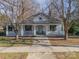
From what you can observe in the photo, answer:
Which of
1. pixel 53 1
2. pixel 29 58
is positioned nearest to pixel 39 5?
pixel 53 1

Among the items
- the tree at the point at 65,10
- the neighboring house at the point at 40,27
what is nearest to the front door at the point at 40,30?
the neighboring house at the point at 40,27

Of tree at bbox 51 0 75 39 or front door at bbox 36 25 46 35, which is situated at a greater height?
tree at bbox 51 0 75 39

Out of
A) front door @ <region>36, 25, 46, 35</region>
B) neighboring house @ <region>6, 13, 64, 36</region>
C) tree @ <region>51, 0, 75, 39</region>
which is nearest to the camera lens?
tree @ <region>51, 0, 75, 39</region>

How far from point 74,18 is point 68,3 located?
7.91ft

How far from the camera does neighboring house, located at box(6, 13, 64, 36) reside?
40.9 meters

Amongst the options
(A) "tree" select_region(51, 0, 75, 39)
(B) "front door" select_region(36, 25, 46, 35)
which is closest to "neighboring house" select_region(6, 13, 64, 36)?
(B) "front door" select_region(36, 25, 46, 35)

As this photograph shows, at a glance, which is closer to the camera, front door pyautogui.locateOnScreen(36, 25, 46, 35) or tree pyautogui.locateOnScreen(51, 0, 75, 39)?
tree pyautogui.locateOnScreen(51, 0, 75, 39)

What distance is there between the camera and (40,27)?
138 ft

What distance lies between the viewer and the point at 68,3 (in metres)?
29.7

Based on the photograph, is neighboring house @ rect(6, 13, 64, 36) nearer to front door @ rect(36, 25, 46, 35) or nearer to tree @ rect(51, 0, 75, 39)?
front door @ rect(36, 25, 46, 35)

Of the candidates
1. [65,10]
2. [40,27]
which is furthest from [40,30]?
[65,10]

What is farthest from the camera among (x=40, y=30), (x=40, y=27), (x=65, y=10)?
(x=40, y=27)

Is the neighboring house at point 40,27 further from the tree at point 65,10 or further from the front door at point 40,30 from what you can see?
the tree at point 65,10

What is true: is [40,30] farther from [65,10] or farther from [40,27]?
[65,10]
